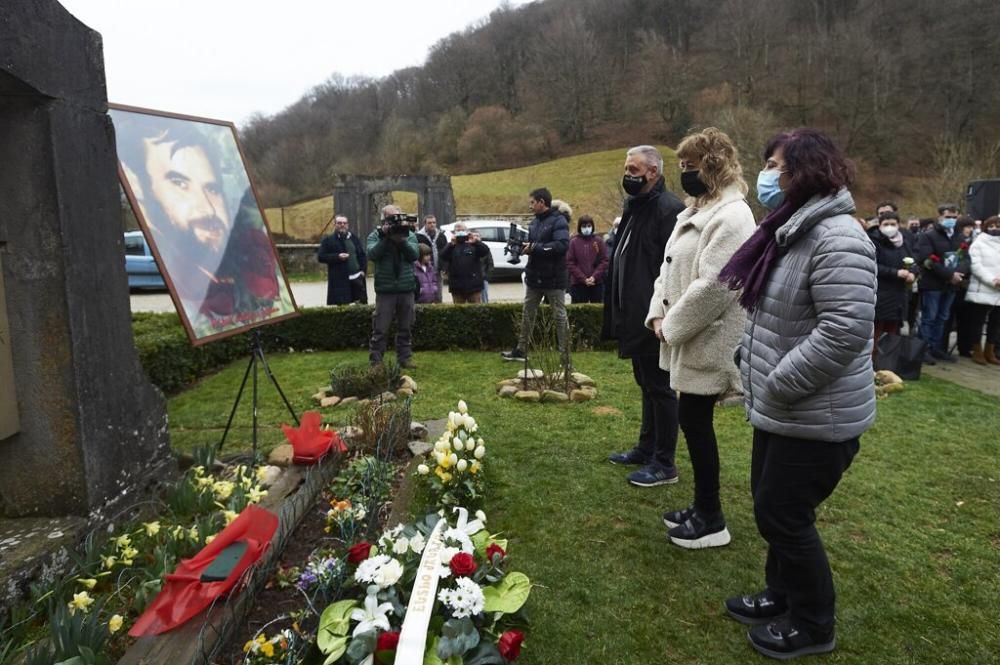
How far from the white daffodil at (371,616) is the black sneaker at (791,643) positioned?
55.5 inches

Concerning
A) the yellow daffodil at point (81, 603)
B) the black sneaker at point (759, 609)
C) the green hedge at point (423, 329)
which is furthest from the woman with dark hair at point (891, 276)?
the yellow daffodil at point (81, 603)

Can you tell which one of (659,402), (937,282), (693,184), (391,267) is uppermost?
(693,184)

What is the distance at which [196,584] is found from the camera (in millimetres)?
2252

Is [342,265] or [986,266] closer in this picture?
[986,266]

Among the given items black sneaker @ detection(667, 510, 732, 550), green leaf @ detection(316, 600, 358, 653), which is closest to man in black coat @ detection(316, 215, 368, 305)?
black sneaker @ detection(667, 510, 732, 550)

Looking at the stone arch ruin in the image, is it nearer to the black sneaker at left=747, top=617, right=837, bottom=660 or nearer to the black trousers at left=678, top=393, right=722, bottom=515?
the black trousers at left=678, top=393, right=722, bottom=515

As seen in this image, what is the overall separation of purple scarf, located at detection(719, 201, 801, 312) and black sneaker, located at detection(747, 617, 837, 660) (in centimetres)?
121

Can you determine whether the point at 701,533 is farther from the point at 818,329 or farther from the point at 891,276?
the point at 891,276

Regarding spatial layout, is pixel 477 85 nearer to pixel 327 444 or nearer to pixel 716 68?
pixel 716 68

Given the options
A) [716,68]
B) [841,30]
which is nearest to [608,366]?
[841,30]

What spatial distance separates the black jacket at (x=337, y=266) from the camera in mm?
9711

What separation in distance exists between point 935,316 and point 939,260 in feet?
2.46

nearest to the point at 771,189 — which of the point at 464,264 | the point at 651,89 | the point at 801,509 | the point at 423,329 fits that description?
the point at 801,509

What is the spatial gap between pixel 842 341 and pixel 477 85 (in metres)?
62.3
